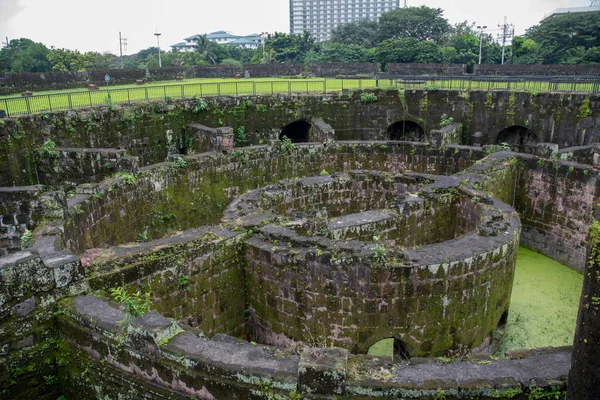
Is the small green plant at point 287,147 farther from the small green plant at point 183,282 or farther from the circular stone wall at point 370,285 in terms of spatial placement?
the small green plant at point 183,282

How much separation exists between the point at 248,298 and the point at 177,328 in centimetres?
364

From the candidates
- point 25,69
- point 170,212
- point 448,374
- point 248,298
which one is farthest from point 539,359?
point 25,69

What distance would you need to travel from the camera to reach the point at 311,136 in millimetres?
22016

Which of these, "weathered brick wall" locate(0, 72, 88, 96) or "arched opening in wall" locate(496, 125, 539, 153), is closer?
"arched opening in wall" locate(496, 125, 539, 153)

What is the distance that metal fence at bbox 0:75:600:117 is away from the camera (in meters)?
19.1

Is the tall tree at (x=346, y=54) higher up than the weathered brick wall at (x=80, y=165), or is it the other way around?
the tall tree at (x=346, y=54)

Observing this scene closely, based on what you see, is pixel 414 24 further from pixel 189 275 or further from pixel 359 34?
pixel 189 275

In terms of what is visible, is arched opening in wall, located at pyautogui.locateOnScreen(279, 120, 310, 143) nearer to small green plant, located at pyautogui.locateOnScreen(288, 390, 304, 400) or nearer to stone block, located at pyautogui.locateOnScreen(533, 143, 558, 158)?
stone block, located at pyautogui.locateOnScreen(533, 143, 558, 158)

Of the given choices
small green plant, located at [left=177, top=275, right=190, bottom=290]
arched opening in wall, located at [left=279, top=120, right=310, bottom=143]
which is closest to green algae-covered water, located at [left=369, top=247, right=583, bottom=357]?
small green plant, located at [left=177, top=275, right=190, bottom=290]

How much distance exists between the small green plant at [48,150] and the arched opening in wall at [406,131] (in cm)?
1478

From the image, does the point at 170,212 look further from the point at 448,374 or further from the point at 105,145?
the point at 448,374

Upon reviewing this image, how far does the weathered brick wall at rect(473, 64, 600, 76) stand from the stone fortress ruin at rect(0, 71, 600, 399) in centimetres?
1298

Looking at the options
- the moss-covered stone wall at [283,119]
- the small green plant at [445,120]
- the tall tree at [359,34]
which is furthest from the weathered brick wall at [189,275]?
the tall tree at [359,34]

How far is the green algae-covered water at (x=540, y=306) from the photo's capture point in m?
10.6
